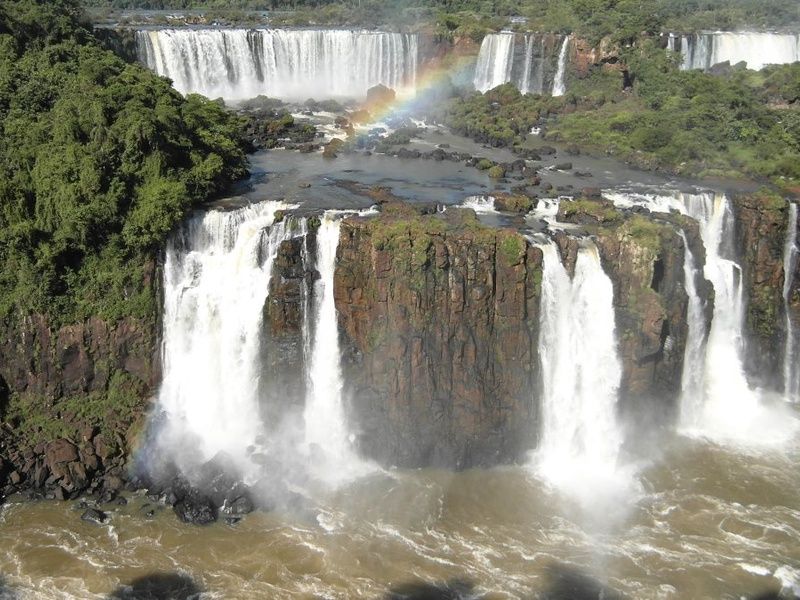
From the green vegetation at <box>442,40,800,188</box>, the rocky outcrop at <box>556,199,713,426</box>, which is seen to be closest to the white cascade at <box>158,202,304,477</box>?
the rocky outcrop at <box>556,199,713,426</box>

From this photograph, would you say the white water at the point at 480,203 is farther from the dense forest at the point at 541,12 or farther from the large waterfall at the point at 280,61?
the dense forest at the point at 541,12

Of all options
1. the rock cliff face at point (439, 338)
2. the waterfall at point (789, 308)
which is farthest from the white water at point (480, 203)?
the waterfall at point (789, 308)

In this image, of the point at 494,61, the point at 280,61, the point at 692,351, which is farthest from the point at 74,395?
the point at 494,61

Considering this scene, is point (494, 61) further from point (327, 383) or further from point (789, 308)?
point (327, 383)

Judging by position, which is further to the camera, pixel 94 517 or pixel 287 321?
pixel 287 321

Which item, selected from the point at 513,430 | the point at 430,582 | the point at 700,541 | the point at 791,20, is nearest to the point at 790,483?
the point at 700,541
